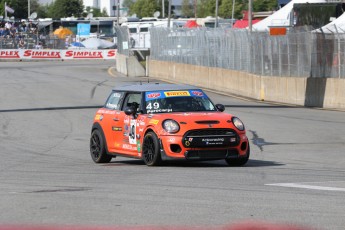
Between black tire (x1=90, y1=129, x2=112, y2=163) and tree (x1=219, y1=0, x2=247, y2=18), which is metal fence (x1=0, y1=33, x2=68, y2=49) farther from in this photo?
black tire (x1=90, y1=129, x2=112, y2=163)

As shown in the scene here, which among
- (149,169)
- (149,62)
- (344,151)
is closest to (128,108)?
(149,169)

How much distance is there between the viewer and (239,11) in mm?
120250

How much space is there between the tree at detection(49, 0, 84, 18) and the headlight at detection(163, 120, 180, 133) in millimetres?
129602

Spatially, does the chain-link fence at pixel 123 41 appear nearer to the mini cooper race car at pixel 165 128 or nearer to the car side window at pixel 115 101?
the car side window at pixel 115 101

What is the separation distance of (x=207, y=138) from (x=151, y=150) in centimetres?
108

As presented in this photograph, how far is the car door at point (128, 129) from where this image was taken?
15.7 metres

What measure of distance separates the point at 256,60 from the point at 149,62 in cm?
1757

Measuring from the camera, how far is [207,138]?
14477 millimetres

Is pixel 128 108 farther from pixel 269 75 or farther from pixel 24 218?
pixel 269 75

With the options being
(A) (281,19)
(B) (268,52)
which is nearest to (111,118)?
(B) (268,52)

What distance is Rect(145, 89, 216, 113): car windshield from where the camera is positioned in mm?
15531

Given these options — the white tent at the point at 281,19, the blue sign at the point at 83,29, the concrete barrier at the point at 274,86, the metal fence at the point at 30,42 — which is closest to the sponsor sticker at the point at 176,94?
the concrete barrier at the point at 274,86

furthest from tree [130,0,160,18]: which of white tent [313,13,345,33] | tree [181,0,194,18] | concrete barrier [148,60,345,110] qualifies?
white tent [313,13,345,33]

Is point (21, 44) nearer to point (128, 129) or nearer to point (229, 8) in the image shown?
point (229, 8)
